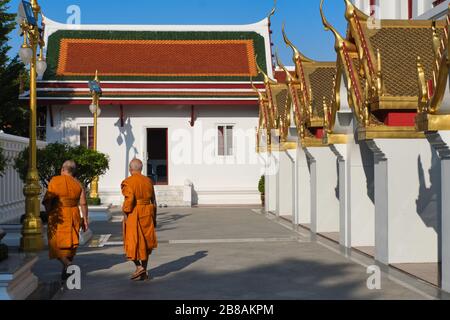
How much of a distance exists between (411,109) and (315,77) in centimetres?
666

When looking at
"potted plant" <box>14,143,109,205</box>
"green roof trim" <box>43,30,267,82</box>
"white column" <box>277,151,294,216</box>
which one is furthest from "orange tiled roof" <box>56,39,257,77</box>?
"potted plant" <box>14,143,109,205</box>

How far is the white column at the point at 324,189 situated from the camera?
1550cm

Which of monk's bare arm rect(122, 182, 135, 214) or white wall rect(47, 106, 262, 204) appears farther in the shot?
white wall rect(47, 106, 262, 204)

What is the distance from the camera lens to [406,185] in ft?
36.1

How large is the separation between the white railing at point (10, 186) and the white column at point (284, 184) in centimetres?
792

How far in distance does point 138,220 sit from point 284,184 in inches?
463

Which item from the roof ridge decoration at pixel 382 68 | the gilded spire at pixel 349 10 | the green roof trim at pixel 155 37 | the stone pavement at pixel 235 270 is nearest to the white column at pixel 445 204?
the stone pavement at pixel 235 270

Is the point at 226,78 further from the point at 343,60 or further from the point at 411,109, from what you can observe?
the point at 411,109

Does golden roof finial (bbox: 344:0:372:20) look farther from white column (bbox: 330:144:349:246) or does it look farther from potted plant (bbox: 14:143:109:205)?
potted plant (bbox: 14:143:109:205)

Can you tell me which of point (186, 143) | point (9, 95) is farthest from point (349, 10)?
point (9, 95)

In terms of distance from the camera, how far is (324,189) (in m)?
15.5

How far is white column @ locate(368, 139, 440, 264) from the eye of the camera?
10977 mm

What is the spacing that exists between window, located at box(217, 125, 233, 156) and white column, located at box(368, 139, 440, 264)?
17.3 metres
